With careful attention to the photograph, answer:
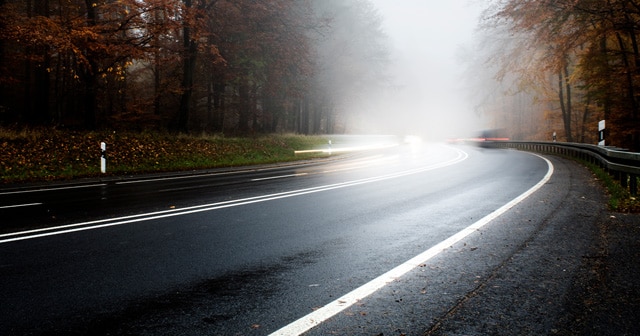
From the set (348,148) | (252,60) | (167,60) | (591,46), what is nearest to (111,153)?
(167,60)

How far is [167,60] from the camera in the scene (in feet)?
65.0

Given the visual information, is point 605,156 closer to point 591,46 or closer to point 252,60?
point 591,46

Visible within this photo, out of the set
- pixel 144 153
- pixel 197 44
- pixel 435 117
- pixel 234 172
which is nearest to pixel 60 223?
pixel 234 172

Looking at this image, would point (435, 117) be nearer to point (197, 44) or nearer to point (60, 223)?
point (197, 44)

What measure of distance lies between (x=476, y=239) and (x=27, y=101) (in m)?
32.5

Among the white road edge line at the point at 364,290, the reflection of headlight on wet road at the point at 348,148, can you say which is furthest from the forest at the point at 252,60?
the white road edge line at the point at 364,290

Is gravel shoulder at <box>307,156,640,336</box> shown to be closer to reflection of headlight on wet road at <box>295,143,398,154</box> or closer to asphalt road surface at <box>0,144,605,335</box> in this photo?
asphalt road surface at <box>0,144,605,335</box>

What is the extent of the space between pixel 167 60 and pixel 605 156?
61.9 ft

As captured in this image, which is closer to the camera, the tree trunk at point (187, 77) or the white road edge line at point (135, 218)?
the white road edge line at point (135, 218)

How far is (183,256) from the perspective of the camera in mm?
4684

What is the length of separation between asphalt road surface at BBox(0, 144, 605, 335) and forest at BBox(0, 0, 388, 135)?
12045 millimetres

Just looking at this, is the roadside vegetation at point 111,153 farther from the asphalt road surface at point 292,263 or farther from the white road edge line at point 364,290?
the white road edge line at point 364,290

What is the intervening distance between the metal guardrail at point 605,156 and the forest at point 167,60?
15914 mm

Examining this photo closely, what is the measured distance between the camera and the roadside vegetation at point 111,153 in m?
13.6
